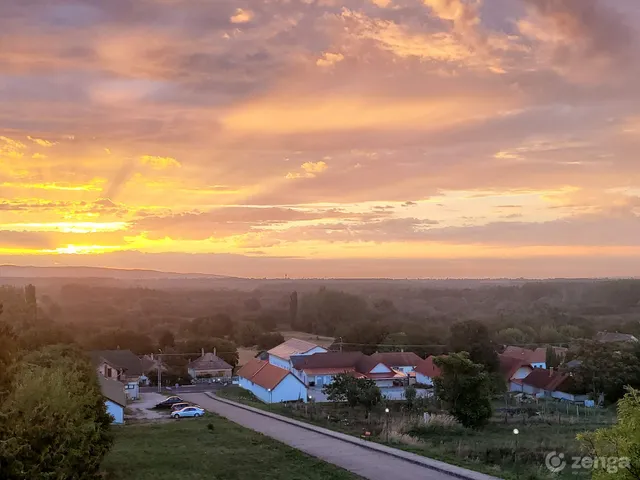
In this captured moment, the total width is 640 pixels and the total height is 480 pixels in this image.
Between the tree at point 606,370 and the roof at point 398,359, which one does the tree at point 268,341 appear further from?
the tree at point 606,370

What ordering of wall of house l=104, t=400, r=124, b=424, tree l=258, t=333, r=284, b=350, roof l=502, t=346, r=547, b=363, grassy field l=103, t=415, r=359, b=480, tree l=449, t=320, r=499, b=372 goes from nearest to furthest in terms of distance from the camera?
grassy field l=103, t=415, r=359, b=480
wall of house l=104, t=400, r=124, b=424
tree l=449, t=320, r=499, b=372
roof l=502, t=346, r=547, b=363
tree l=258, t=333, r=284, b=350

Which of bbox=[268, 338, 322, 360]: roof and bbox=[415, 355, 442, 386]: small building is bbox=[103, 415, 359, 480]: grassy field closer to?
bbox=[415, 355, 442, 386]: small building

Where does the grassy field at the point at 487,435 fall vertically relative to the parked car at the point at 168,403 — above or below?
above

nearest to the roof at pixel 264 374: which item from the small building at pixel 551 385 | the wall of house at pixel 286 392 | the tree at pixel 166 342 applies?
the wall of house at pixel 286 392

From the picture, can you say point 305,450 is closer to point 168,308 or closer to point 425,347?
point 425,347

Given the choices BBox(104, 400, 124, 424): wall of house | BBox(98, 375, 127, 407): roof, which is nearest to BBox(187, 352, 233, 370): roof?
BBox(98, 375, 127, 407): roof

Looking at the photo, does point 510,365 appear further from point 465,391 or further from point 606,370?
point 465,391
